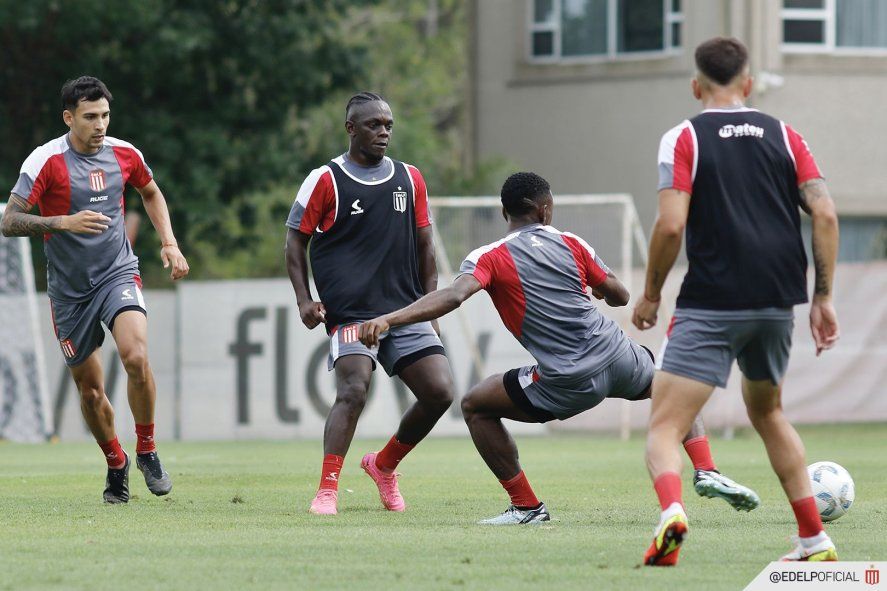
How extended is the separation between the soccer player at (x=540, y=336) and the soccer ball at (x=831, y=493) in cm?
97

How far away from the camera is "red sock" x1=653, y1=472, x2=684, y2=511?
20.7ft

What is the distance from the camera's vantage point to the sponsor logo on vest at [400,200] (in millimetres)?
9109

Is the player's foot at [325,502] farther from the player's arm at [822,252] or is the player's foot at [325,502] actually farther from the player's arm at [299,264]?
the player's arm at [822,252]

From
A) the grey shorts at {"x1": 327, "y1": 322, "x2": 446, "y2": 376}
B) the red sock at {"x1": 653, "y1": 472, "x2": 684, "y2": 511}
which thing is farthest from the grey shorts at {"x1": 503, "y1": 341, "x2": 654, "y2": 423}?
the red sock at {"x1": 653, "y1": 472, "x2": 684, "y2": 511}

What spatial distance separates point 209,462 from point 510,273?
22.6 ft

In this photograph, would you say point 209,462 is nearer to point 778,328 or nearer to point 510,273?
point 510,273

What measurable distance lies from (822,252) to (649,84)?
2042 cm

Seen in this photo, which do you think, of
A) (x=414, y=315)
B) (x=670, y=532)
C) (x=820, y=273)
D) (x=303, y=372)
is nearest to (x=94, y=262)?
(x=414, y=315)

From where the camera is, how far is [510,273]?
794 centimetres

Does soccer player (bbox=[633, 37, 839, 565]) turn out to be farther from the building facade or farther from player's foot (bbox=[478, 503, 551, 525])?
the building facade

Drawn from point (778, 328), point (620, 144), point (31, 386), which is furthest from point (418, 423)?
point (620, 144)

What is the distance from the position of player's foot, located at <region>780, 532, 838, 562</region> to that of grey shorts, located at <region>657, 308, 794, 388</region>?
70 cm

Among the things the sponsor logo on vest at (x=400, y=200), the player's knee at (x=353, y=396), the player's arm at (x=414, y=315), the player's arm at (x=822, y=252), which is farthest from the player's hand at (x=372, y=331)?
the player's arm at (x=822, y=252)

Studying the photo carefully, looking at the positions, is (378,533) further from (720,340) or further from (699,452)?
(720,340)
